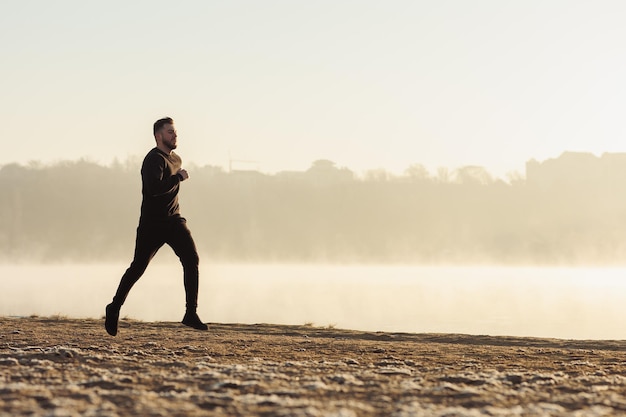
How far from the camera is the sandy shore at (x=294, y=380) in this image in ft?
18.4

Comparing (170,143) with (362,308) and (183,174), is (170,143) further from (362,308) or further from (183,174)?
(362,308)

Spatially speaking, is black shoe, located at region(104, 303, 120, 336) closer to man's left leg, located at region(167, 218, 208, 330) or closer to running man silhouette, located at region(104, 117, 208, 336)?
running man silhouette, located at region(104, 117, 208, 336)

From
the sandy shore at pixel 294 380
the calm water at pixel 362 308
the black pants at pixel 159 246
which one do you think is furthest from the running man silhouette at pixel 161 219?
the calm water at pixel 362 308

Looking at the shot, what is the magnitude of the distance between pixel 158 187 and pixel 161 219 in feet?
1.33

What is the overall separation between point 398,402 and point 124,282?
5604 millimetres

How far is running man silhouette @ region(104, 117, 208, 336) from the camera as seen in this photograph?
1067 centimetres

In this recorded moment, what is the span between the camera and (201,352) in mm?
9914

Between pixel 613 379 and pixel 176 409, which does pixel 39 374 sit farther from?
pixel 613 379

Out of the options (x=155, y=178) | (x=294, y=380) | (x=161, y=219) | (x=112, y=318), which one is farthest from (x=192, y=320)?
(x=294, y=380)

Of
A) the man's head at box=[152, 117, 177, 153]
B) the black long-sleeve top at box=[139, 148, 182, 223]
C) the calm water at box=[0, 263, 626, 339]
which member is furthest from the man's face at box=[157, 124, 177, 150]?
the calm water at box=[0, 263, 626, 339]

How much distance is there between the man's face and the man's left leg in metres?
0.97

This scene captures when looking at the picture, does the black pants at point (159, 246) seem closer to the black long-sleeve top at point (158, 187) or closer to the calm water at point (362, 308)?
the black long-sleeve top at point (158, 187)

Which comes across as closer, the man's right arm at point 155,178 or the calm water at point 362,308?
the man's right arm at point 155,178

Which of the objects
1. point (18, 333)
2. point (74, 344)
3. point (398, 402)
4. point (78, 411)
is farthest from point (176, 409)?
point (18, 333)
